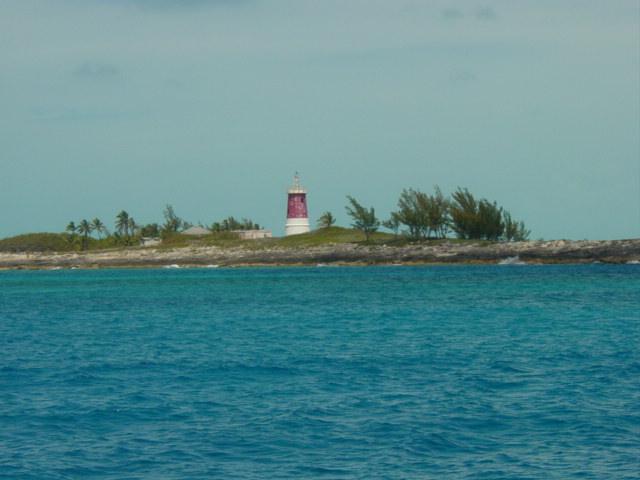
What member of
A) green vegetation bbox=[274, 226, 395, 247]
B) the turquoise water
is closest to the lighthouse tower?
green vegetation bbox=[274, 226, 395, 247]

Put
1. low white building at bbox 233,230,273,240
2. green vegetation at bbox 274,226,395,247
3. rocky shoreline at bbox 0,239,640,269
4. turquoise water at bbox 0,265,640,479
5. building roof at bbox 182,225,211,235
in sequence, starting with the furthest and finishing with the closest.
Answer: building roof at bbox 182,225,211,235, low white building at bbox 233,230,273,240, green vegetation at bbox 274,226,395,247, rocky shoreline at bbox 0,239,640,269, turquoise water at bbox 0,265,640,479

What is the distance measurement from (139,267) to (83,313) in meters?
103

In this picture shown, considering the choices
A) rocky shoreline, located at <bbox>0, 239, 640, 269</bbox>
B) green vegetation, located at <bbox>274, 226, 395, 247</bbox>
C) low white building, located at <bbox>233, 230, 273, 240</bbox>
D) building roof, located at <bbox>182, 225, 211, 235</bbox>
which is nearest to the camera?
rocky shoreline, located at <bbox>0, 239, 640, 269</bbox>

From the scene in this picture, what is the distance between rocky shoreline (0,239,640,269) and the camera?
123 metres

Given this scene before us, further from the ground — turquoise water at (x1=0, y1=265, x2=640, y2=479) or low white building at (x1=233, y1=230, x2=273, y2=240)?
low white building at (x1=233, y1=230, x2=273, y2=240)

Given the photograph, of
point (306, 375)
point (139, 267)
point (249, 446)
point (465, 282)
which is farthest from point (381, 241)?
point (249, 446)

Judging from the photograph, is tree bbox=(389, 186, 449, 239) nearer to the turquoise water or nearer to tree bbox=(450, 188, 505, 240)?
tree bbox=(450, 188, 505, 240)

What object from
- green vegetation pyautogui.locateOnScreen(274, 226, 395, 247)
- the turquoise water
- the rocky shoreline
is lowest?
the turquoise water

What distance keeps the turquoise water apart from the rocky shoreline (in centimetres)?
7748

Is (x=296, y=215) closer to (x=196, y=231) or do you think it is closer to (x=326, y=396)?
(x=196, y=231)

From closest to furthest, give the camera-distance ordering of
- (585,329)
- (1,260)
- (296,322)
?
(585,329) → (296,322) → (1,260)

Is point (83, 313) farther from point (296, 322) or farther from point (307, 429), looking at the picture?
point (307, 429)

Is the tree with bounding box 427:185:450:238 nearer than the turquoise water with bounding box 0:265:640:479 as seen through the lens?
No

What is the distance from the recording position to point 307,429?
18594mm
